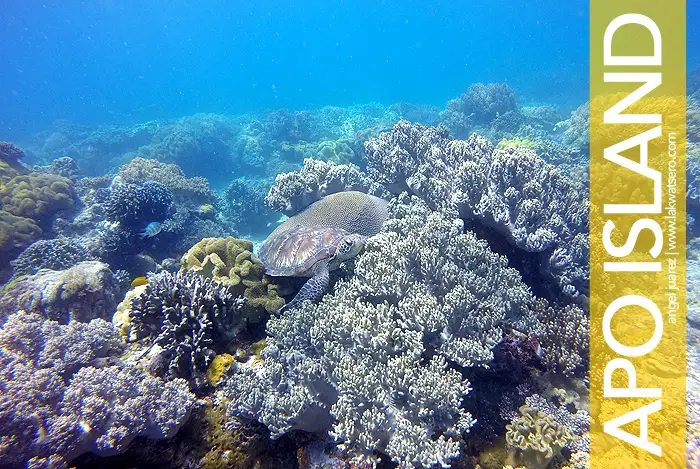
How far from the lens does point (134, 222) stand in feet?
31.3

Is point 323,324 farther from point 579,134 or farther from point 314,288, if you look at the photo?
point 579,134

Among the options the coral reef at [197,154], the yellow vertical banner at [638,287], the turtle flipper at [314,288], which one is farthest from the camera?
the coral reef at [197,154]

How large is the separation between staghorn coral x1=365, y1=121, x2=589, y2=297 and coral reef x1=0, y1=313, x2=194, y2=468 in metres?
4.86

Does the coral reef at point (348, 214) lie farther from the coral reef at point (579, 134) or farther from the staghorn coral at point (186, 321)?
the coral reef at point (579, 134)

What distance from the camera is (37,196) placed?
10.8 m

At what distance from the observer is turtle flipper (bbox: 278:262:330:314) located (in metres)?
4.48

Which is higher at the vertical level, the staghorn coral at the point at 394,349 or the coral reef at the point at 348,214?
the coral reef at the point at 348,214

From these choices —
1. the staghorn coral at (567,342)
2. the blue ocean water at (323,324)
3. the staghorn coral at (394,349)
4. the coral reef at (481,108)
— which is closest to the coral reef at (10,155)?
the blue ocean water at (323,324)

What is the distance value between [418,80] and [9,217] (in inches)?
2732

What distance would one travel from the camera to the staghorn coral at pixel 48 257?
8562 mm

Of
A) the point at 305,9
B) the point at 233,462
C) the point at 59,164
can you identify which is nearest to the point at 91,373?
the point at 233,462

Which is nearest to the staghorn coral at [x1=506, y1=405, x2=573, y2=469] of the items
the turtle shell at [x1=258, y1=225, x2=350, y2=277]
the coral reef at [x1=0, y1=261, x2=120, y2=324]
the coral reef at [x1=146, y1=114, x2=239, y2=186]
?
the turtle shell at [x1=258, y1=225, x2=350, y2=277]

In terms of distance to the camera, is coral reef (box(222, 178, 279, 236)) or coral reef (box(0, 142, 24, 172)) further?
coral reef (box(222, 178, 279, 236))

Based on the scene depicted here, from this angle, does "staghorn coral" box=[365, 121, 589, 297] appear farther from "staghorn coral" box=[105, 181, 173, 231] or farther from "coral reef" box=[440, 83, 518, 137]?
"coral reef" box=[440, 83, 518, 137]
